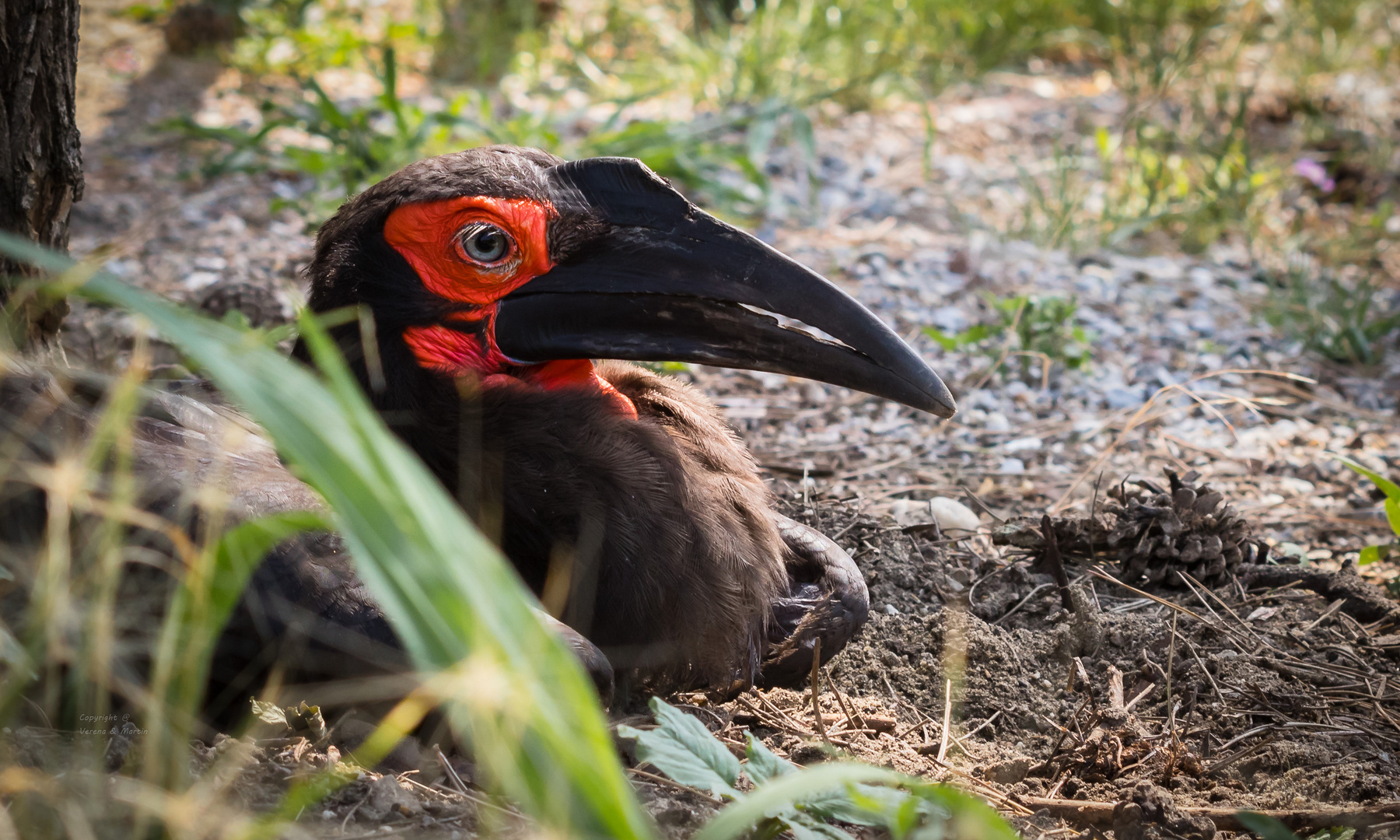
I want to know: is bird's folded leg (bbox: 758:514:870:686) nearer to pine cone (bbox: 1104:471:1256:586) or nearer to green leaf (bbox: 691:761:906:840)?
pine cone (bbox: 1104:471:1256:586)

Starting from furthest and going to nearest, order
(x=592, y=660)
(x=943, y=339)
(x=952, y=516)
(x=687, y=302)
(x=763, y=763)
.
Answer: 1. (x=943, y=339)
2. (x=952, y=516)
3. (x=687, y=302)
4. (x=592, y=660)
5. (x=763, y=763)

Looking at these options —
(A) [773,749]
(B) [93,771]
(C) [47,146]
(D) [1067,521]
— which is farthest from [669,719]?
(C) [47,146]

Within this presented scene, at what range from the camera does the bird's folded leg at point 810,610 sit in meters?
2.51

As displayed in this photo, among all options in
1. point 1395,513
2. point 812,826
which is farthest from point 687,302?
point 1395,513

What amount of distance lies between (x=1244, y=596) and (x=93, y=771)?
8.53ft

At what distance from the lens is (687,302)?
2473mm

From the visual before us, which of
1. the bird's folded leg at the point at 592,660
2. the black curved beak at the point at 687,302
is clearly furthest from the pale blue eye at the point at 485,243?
the bird's folded leg at the point at 592,660

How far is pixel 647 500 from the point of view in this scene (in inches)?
93.2

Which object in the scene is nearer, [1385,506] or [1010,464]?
[1385,506]

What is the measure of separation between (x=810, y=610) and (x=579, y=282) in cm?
89

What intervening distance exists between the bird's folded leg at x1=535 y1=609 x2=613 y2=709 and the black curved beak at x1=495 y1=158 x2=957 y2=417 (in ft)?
2.17

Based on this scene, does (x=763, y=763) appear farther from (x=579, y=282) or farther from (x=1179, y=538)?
(x=1179, y=538)

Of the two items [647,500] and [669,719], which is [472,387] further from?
[669,719]

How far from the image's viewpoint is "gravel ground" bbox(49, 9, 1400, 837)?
227cm
